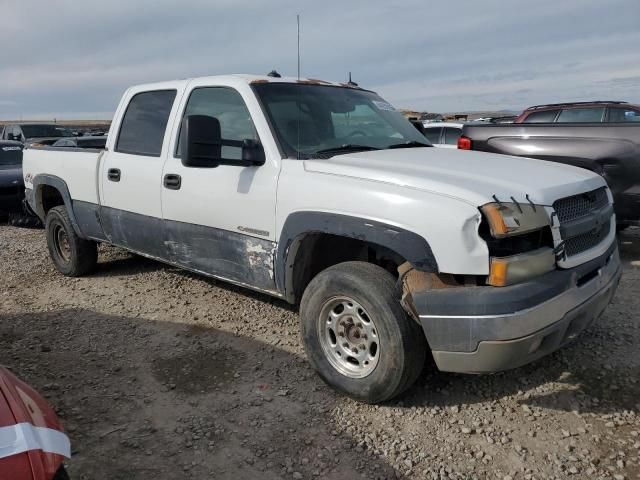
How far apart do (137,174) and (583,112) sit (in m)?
8.98

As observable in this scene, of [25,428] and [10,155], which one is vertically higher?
[10,155]

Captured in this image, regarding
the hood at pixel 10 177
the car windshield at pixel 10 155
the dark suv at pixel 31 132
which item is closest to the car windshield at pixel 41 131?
the dark suv at pixel 31 132

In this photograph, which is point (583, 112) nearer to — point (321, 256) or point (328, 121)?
point (328, 121)

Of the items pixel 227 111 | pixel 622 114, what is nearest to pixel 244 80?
pixel 227 111

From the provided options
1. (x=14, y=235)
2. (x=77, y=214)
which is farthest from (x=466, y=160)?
(x=14, y=235)

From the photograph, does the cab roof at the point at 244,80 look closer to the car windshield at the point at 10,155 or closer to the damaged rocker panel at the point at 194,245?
the damaged rocker panel at the point at 194,245

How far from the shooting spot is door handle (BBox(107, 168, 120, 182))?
4738mm

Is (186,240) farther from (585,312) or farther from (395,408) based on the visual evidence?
(585,312)

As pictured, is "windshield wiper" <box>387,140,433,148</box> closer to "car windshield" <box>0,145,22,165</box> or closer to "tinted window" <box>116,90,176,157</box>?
"tinted window" <box>116,90,176,157</box>

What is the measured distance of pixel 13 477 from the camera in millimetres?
1482

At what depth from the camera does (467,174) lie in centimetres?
302

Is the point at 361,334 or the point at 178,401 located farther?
the point at 178,401

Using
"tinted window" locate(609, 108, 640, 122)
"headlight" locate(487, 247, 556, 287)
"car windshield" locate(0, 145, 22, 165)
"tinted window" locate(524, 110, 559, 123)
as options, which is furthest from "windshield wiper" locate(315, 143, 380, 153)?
"car windshield" locate(0, 145, 22, 165)

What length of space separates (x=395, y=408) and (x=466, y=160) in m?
1.66
